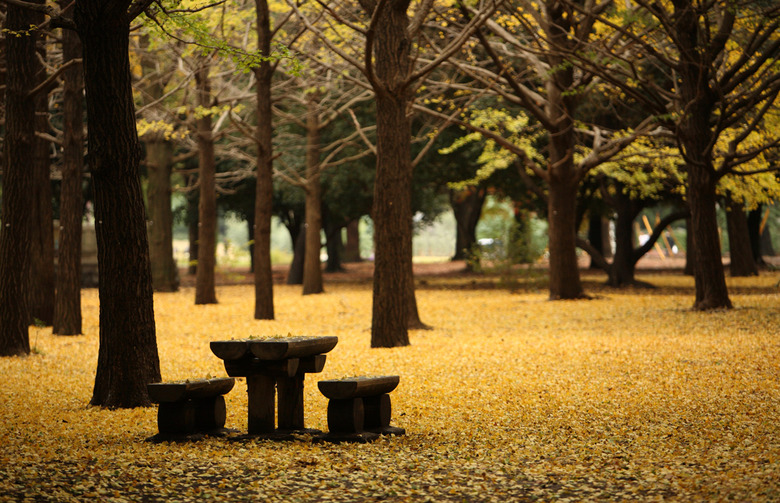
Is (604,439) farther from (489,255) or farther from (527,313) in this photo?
(489,255)

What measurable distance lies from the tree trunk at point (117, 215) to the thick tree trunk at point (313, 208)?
16.7m

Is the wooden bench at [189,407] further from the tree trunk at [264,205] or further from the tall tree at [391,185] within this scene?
the tree trunk at [264,205]

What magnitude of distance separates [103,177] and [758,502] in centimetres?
599

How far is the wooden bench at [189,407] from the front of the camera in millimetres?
6391

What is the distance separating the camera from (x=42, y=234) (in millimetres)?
15117

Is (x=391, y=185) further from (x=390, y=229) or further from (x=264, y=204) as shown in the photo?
(x=264, y=204)

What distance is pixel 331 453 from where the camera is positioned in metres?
6.13

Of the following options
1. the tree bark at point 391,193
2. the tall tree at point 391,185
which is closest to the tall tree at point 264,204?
the tall tree at point 391,185

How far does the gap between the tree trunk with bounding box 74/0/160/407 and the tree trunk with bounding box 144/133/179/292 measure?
17.9m

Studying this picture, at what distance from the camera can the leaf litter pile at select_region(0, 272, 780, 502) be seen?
5.19 m

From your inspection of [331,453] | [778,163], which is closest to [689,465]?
[331,453]

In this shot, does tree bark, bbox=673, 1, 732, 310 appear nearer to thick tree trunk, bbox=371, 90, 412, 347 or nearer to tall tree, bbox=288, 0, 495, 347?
tall tree, bbox=288, 0, 495, 347

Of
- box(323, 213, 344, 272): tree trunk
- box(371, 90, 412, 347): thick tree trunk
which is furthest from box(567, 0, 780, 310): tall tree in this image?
box(323, 213, 344, 272): tree trunk

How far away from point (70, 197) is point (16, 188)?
2.68 meters
